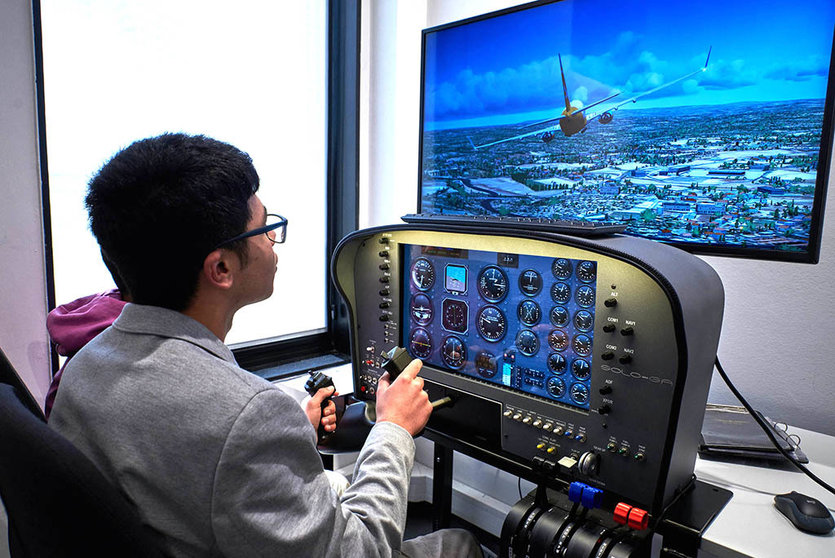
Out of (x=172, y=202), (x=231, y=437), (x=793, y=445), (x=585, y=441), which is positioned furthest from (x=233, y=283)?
(x=793, y=445)

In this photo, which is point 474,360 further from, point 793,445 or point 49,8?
point 49,8

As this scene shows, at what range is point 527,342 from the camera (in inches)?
50.9

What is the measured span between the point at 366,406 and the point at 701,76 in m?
1.35

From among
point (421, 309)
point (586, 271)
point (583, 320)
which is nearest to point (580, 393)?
point (583, 320)

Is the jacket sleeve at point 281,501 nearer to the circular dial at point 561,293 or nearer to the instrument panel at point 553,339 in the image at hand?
the instrument panel at point 553,339

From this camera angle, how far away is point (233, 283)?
0.98 metres

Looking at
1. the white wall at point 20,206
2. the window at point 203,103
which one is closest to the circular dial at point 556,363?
the window at point 203,103

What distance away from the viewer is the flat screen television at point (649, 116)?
1.42 m

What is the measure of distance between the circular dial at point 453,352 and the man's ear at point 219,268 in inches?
25.5

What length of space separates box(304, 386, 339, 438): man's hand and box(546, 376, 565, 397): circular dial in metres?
0.59

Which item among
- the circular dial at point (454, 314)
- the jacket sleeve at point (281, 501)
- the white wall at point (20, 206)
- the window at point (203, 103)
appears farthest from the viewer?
the window at point (203, 103)

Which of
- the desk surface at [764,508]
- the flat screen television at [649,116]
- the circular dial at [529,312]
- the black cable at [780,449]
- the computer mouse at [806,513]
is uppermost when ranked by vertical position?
the flat screen television at [649,116]

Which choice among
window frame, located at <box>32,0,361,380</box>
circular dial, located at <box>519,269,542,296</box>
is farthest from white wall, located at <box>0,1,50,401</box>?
circular dial, located at <box>519,269,542,296</box>

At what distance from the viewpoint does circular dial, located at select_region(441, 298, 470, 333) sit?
1.41 metres
